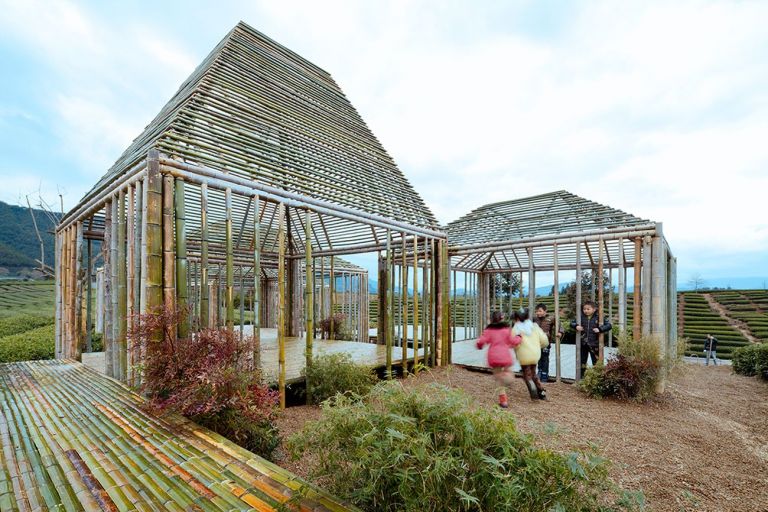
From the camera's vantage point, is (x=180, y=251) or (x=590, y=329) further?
(x=590, y=329)

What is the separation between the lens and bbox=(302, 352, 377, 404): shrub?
5004mm

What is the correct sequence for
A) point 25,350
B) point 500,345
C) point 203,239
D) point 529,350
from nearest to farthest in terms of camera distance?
point 203,239, point 500,345, point 529,350, point 25,350

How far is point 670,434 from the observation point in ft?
14.0

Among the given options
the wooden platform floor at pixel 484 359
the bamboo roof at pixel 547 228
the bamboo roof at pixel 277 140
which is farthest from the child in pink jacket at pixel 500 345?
the bamboo roof at pixel 277 140

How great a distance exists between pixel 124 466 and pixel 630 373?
264 inches

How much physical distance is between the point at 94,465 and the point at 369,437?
6.31 ft

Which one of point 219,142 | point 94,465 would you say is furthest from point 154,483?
point 219,142

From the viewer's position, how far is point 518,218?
8.49m

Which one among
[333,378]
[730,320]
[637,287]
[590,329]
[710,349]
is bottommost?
[730,320]

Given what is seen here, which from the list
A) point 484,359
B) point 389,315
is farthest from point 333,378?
point 484,359

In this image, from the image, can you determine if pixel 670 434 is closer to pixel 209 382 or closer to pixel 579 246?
pixel 579 246

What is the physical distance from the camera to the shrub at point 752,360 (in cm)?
799

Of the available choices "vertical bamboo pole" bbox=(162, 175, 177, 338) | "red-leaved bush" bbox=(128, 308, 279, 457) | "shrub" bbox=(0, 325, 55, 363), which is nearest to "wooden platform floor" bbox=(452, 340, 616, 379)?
"red-leaved bush" bbox=(128, 308, 279, 457)

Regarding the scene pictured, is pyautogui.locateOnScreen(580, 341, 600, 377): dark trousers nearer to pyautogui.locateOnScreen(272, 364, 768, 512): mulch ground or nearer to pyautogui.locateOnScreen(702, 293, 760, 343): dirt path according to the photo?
pyautogui.locateOnScreen(272, 364, 768, 512): mulch ground
